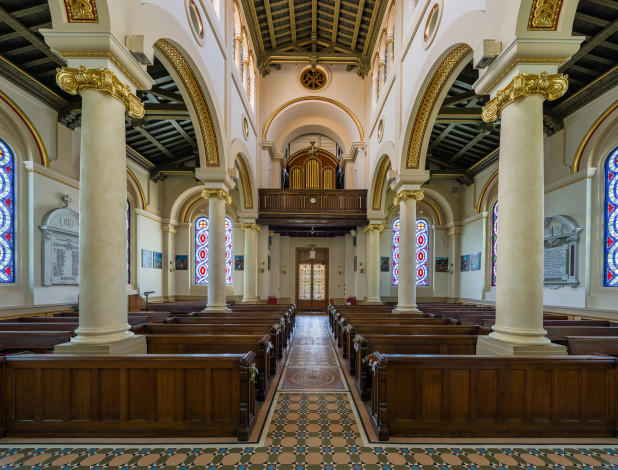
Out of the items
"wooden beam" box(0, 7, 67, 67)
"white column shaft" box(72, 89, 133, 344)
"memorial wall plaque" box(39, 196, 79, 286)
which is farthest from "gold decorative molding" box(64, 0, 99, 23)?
"memorial wall plaque" box(39, 196, 79, 286)

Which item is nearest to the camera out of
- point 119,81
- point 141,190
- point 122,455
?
point 122,455

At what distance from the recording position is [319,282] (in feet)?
61.1

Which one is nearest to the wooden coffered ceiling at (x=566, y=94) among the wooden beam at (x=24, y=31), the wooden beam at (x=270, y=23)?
the wooden beam at (x=270, y=23)

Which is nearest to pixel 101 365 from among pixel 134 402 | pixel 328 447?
pixel 134 402

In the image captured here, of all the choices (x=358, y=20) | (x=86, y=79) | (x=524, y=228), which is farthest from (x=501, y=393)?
(x=358, y=20)

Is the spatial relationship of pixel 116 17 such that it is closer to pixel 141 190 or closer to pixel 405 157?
pixel 405 157

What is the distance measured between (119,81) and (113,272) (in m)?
2.28

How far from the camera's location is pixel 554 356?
13.2 ft

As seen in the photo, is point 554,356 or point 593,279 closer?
point 554,356

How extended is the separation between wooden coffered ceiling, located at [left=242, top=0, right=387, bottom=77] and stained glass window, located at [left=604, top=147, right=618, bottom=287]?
8294mm

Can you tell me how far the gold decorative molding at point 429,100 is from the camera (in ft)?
21.4

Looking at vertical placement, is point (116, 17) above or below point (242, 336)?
above

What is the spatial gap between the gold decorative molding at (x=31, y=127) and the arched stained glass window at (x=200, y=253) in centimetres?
856

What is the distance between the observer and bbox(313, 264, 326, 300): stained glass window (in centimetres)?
1848
